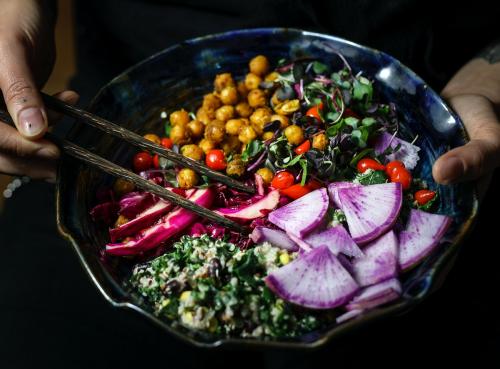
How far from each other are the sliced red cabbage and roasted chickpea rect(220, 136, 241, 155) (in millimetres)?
288

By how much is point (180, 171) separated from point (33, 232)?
2.08 ft

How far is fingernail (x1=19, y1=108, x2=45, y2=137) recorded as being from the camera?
4.16 ft

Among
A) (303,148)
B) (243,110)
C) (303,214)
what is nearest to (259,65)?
(243,110)

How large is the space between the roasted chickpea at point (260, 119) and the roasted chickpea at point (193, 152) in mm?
193

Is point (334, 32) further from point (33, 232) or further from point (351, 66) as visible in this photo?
point (33, 232)

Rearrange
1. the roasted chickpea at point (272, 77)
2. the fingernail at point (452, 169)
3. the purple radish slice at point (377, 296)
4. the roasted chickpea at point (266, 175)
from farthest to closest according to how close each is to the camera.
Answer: the roasted chickpea at point (272, 77) < the roasted chickpea at point (266, 175) < the fingernail at point (452, 169) < the purple radish slice at point (377, 296)

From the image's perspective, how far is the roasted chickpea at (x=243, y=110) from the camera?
165cm

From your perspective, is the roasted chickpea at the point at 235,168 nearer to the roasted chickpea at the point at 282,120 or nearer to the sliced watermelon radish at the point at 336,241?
the roasted chickpea at the point at 282,120

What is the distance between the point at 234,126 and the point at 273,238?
1.56 ft

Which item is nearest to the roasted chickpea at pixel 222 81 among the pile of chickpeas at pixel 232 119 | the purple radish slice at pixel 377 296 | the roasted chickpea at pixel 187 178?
the pile of chickpeas at pixel 232 119

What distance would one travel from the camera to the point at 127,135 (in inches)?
53.2

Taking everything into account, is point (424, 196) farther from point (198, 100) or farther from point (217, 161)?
point (198, 100)

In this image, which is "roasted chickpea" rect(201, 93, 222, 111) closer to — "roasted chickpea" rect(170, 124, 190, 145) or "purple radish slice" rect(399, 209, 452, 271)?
"roasted chickpea" rect(170, 124, 190, 145)

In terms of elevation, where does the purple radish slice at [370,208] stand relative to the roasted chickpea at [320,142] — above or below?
below
